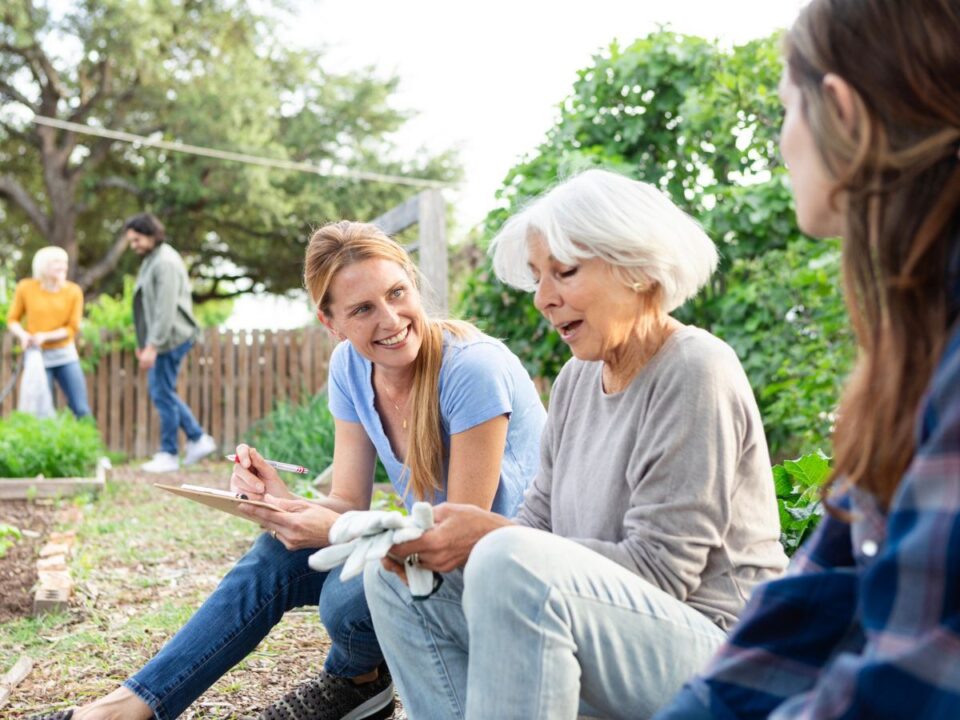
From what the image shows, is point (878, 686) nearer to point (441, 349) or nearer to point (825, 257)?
point (441, 349)

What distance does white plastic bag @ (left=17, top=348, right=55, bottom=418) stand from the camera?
25.6ft

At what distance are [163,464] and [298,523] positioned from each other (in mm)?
6458

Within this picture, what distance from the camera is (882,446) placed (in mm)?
1000

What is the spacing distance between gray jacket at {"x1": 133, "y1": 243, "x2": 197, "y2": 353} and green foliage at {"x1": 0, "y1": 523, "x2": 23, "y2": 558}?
3.45 m

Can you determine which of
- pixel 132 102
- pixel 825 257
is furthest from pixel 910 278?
pixel 132 102

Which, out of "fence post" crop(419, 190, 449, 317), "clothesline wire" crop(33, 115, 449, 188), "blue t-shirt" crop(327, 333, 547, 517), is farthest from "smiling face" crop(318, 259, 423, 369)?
"clothesline wire" crop(33, 115, 449, 188)

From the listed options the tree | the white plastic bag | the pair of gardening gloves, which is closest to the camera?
the pair of gardening gloves

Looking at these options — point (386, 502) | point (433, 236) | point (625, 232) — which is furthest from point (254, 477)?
point (433, 236)

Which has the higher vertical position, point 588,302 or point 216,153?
point 216,153

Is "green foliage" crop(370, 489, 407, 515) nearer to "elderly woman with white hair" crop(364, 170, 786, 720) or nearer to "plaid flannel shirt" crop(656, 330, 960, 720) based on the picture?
"elderly woman with white hair" crop(364, 170, 786, 720)

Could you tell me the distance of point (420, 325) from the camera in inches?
97.6

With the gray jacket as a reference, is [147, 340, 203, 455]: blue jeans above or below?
below

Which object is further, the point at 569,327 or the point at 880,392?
the point at 569,327

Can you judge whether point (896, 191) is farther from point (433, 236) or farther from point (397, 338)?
point (433, 236)
